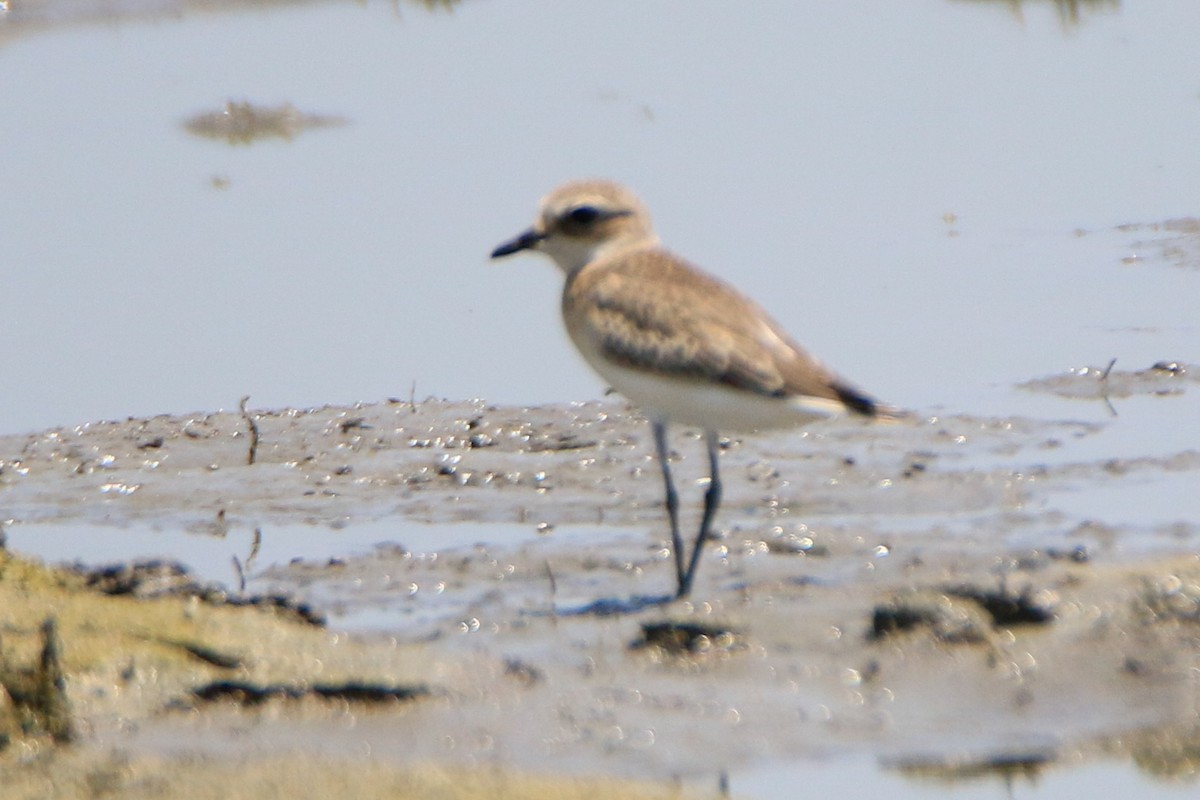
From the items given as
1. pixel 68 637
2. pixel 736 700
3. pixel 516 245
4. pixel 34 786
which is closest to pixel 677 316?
pixel 516 245

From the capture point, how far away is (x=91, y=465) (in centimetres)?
916

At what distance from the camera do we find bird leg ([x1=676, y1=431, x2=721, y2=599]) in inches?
287

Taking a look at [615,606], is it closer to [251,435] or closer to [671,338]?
[671,338]

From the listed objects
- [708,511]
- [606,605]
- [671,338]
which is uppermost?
[671,338]

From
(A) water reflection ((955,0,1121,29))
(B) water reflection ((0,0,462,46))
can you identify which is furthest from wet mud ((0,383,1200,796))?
(A) water reflection ((955,0,1121,29))

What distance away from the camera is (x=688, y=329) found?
23.9ft

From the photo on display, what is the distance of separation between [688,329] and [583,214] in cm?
93

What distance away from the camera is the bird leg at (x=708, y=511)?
729 centimetres

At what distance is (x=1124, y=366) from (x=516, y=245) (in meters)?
3.26

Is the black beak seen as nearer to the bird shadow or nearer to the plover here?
the plover

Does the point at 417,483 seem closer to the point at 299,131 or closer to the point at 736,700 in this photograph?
the point at 736,700

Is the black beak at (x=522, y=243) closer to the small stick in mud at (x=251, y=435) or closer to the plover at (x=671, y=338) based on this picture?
the plover at (x=671, y=338)

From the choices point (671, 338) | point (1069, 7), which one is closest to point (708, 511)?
point (671, 338)

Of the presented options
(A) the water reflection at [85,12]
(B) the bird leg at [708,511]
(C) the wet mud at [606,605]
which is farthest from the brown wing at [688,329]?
(A) the water reflection at [85,12]
